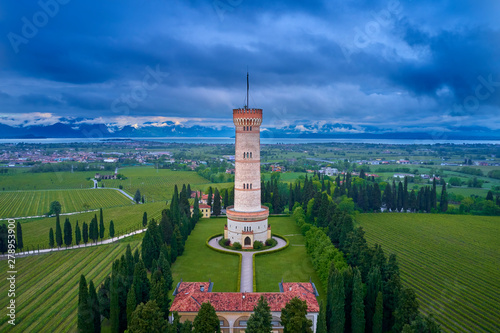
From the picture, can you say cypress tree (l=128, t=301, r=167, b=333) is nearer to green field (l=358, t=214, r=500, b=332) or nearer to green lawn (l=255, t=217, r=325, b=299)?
green lawn (l=255, t=217, r=325, b=299)

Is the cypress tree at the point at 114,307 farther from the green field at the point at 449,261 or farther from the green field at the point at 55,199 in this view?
the green field at the point at 55,199

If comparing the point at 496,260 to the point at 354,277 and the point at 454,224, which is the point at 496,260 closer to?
the point at 454,224

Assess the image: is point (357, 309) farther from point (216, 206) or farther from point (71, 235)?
point (216, 206)

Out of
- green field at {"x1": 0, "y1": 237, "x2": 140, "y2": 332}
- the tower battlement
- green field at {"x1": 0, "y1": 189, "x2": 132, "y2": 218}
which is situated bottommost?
green field at {"x1": 0, "y1": 189, "x2": 132, "y2": 218}

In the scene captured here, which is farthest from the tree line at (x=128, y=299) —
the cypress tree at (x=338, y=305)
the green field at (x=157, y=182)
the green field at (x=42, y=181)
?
the green field at (x=42, y=181)

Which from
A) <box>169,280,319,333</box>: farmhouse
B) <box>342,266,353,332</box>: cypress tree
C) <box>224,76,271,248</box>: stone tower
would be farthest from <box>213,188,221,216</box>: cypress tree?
<box>342,266,353,332</box>: cypress tree

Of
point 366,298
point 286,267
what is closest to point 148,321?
point 366,298
